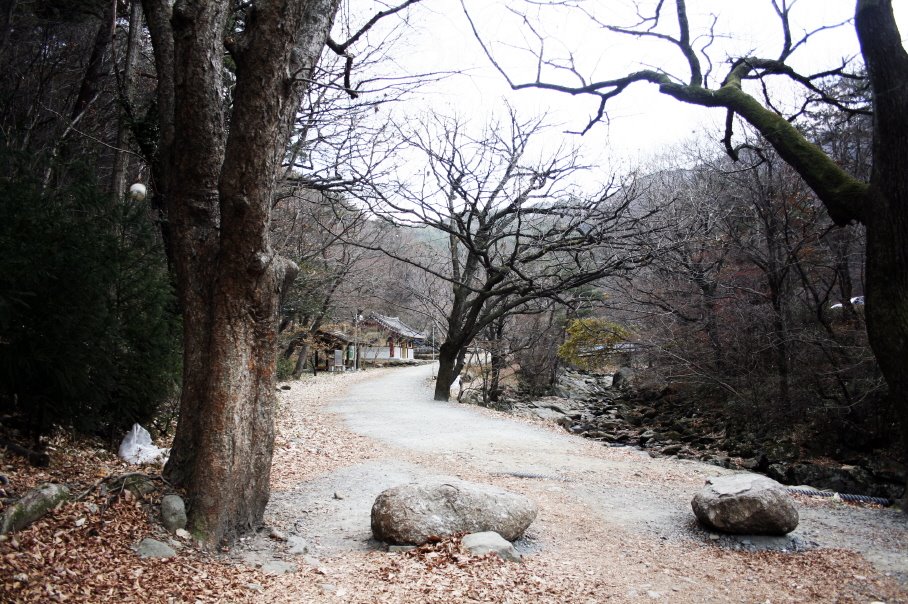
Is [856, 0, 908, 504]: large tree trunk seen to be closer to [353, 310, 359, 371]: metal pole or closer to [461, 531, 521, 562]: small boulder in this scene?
[461, 531, 521, 562]: small boulder

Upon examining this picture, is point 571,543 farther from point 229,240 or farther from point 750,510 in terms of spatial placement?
point 229,240

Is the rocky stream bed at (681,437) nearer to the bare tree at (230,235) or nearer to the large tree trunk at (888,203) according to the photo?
the large tree trunk at (888,203)

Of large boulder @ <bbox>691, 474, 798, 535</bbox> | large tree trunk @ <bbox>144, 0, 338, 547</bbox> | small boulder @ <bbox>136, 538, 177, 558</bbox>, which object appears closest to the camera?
small boulder @ <bbox>136, 538, 177, 558</bbox>

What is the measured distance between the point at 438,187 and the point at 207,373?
764 centimetres

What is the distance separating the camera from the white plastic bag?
6.48m

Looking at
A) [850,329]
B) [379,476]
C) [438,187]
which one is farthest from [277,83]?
[850,329]

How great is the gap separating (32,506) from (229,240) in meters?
2.16

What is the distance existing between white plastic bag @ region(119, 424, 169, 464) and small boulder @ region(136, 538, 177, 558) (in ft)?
8.66

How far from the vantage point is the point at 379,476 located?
752 cm

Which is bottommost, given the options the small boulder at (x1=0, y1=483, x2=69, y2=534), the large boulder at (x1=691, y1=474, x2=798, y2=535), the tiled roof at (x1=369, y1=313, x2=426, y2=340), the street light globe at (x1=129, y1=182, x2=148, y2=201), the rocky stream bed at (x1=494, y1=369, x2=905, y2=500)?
the rocky stream bed at (x1=494, y1=369, x2=905, y2=500)

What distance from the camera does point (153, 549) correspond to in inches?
158

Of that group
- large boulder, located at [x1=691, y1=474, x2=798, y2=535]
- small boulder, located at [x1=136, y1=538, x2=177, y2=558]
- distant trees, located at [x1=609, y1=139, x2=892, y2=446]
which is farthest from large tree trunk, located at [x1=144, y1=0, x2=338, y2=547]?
distant trees, located at [x1=609, y1=139, x2=892, y2=446]

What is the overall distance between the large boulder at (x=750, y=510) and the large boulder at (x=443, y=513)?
181 cm

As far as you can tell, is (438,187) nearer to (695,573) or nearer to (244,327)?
(244,327)
